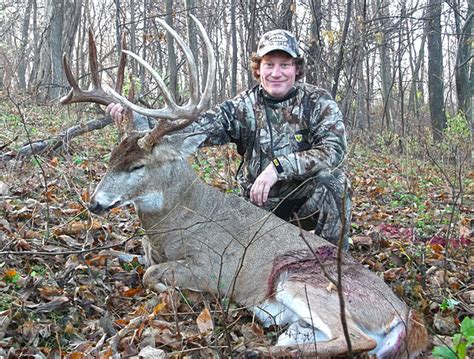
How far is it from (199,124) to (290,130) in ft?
2.65

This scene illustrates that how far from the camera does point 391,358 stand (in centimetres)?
323

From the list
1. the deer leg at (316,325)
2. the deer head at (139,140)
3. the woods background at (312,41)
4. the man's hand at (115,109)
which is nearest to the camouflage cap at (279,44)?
the deer head at (139,140)

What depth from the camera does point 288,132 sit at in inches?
197

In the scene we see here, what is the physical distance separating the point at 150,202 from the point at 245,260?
880 millimetres

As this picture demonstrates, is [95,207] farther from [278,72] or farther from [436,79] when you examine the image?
[436,79]

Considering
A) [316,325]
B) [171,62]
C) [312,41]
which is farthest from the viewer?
[171,62]

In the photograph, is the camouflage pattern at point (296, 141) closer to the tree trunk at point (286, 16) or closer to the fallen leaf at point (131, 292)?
the fallen leaf at point (131, 292)

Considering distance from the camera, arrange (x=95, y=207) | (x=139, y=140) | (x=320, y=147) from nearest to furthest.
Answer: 1. (x=95, y=207)
2. (x=139, y=140)
3. (x=320, y=147)

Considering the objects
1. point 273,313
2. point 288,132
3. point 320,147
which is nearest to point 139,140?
point 288,132

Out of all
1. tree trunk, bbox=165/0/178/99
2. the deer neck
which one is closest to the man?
the deer neck

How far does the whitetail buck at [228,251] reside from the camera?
3.38 meters

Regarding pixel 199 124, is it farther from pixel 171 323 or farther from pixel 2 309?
pixel 2 309

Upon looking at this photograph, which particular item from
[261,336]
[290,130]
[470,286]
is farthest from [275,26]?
[261,336]

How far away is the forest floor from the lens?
316 centimetres
